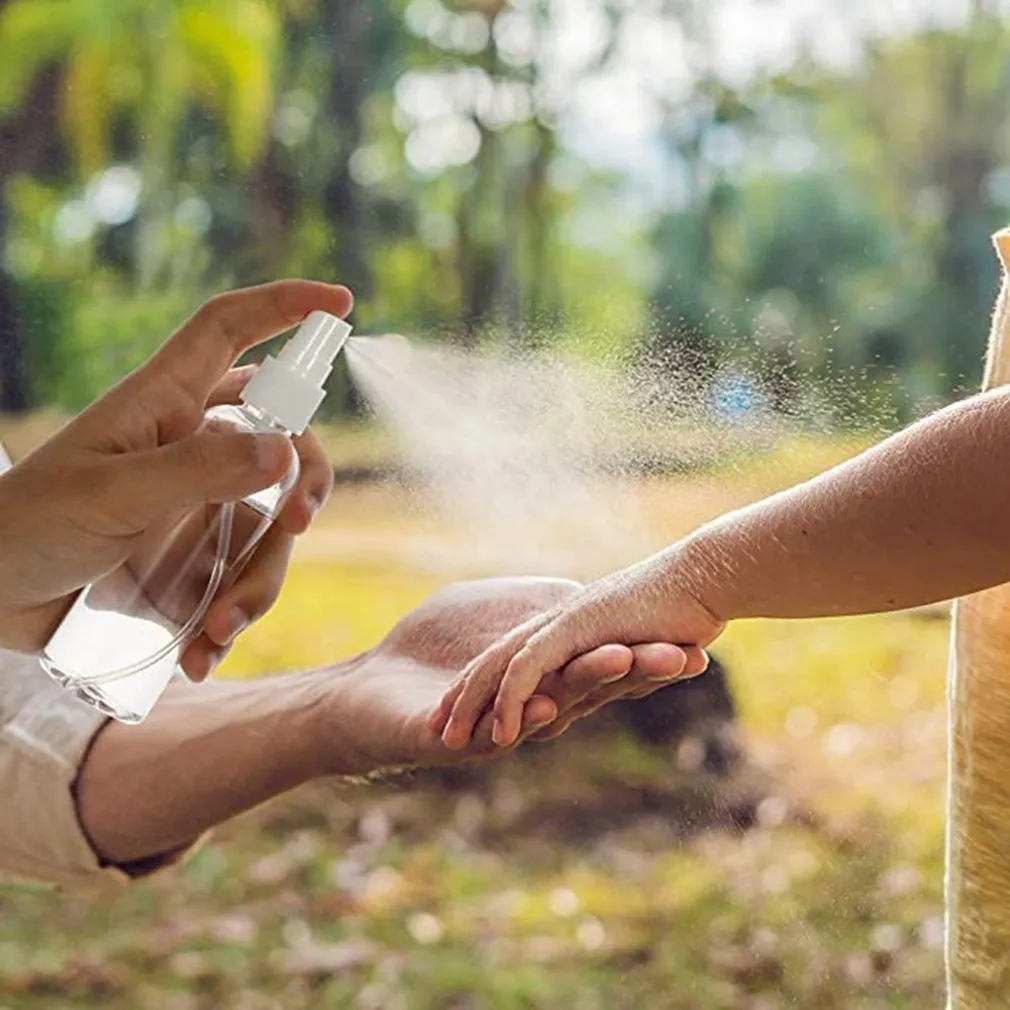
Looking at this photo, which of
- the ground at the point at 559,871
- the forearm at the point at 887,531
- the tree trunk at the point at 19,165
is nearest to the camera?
the forearm at the point at 887,531

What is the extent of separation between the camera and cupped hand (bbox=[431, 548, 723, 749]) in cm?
72

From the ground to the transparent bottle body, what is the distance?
0.08 meters

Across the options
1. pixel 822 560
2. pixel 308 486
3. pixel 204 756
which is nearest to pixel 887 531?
pixel 822 560

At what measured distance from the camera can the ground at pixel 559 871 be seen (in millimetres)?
849

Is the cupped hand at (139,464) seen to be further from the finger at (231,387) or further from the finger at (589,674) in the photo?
the finger at (589,674)

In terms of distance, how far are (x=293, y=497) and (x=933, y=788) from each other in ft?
1.24

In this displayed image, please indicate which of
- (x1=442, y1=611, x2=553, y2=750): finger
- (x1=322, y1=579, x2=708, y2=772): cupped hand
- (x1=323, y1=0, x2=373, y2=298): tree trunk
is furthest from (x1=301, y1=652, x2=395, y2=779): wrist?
(x1=323, y1=0, x2=373, y2=298): tree trunk

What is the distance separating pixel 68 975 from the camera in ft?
3.36

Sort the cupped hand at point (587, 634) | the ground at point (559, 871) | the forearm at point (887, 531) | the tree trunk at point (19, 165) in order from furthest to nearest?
1. the tree trunk at point (19, 165)
2. the ground at point (559, 871)
3. the cupped hand at point (587, 634)
4. the forearm at point (887, 531)

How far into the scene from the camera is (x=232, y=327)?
81 cm

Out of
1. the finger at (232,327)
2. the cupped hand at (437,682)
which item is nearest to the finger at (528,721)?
the cupped hand at (437,682)

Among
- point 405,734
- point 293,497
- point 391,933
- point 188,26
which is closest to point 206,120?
point 188,26

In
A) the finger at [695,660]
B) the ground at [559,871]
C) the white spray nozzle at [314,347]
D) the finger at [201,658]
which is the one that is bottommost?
the ground at [559,871]

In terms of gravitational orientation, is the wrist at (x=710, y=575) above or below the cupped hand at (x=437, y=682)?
above
